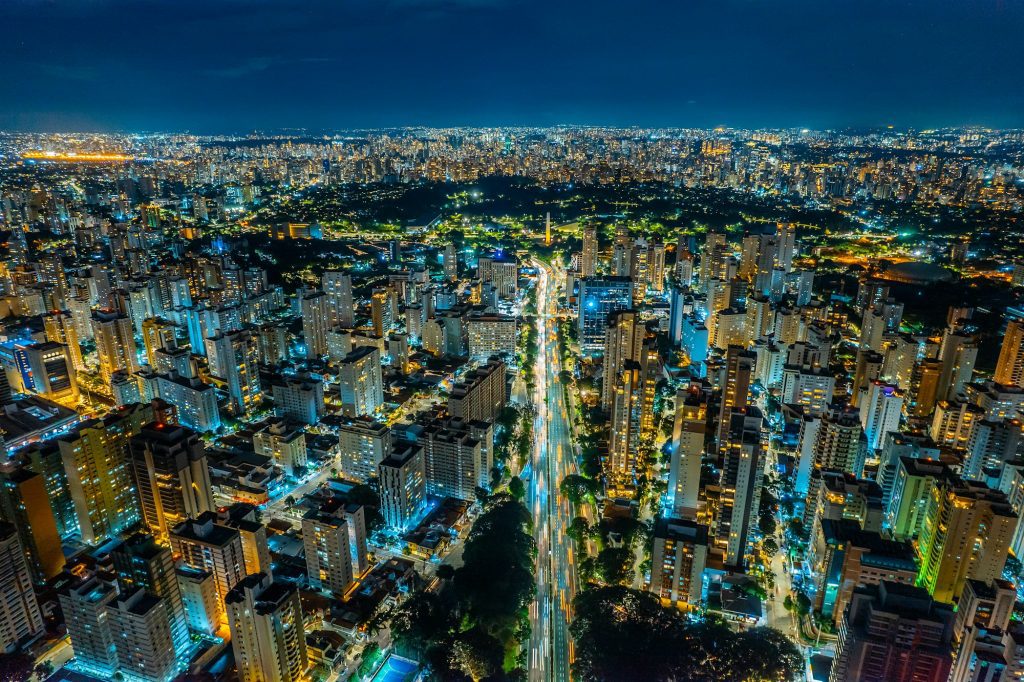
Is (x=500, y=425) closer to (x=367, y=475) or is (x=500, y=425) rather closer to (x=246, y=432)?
(x=367, y=475)

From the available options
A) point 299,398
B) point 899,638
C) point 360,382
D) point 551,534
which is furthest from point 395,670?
point 299,398

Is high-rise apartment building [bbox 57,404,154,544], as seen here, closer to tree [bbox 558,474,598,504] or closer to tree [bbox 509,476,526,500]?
tree [bbox 509,476,526,500]

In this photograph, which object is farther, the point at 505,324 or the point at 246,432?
the point at 505,324

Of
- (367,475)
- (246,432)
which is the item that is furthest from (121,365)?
(367,475)

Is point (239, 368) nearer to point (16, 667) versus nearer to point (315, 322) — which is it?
point (315, 322)

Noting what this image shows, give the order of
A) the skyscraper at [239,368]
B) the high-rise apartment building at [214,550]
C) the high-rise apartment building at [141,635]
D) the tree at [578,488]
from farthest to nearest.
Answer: the skyscraper at [239,368]
the tree at [578,488]
the high-rise apartment building at [214,550]
the high-rise apartment building at [141,635]

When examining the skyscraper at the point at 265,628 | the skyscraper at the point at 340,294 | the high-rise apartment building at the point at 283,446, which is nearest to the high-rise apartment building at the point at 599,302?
the skyscraper at the point at 340,294

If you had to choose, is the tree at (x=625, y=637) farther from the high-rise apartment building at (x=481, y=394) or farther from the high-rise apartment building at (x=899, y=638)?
the high-rise apartment building at (x=481, y=394)
